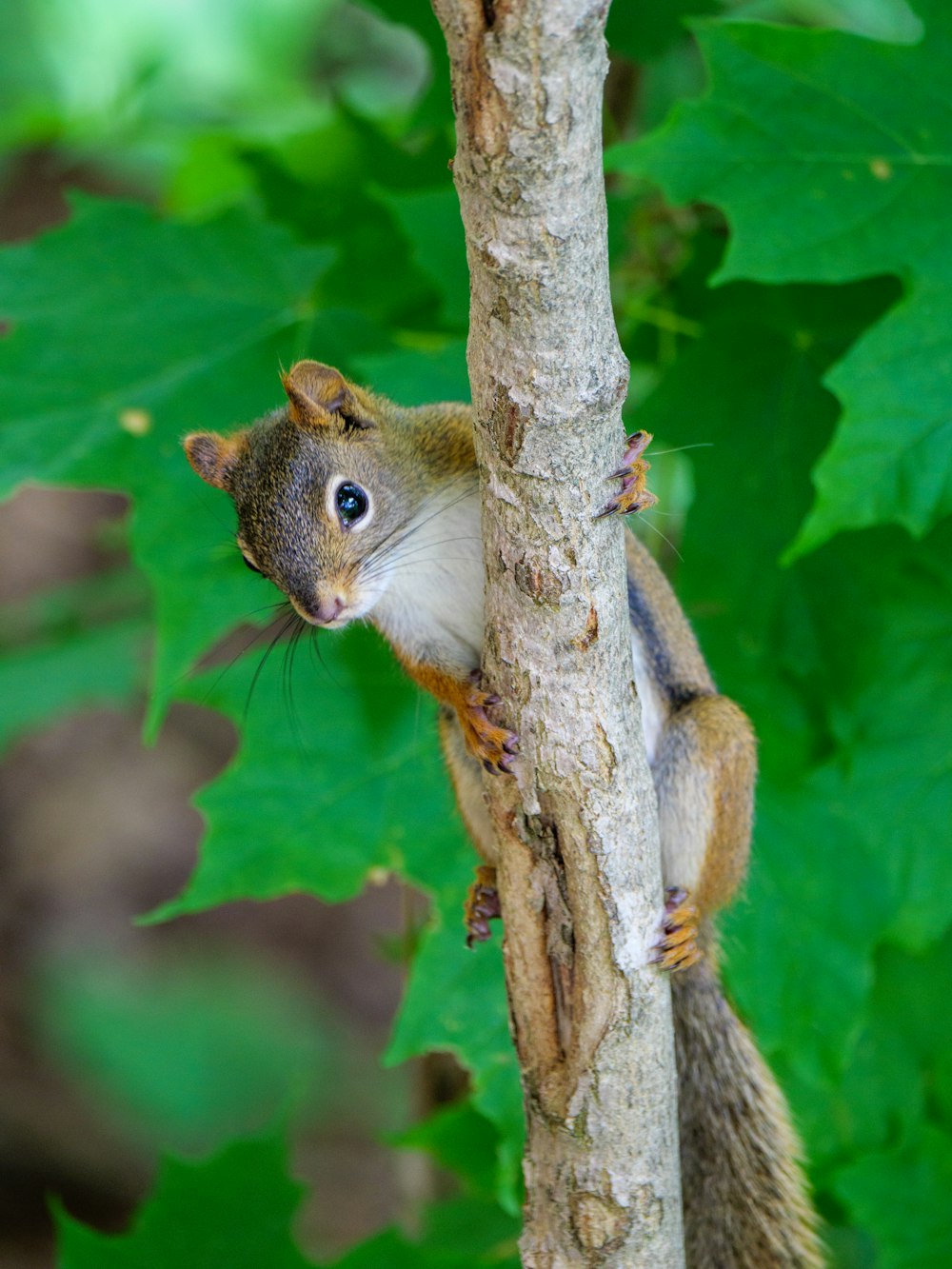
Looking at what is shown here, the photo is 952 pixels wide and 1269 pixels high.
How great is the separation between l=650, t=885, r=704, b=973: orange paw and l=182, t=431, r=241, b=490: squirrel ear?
689 mm

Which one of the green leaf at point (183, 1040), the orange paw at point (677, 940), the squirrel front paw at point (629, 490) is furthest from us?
the green leaf at point (183, 1040)

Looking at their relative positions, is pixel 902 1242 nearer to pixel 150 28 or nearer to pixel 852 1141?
pixel 852 1141

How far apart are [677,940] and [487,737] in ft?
0.94

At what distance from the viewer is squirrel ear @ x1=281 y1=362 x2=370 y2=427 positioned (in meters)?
1.40

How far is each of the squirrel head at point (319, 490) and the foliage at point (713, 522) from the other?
21 centimetres

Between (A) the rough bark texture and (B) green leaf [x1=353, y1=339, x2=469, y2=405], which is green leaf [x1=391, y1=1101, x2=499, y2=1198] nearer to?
(A) the rough bark texture

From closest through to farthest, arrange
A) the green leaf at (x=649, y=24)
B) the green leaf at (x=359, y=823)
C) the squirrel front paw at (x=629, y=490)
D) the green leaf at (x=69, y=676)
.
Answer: the squirrel front paw at (x=629, y=490)
the green leaf at (x=359, y=823)
the green leaf at (x=649, y=24)
the green leaf at (x=69, y=676)

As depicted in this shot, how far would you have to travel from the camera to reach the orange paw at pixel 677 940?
1.22 metres

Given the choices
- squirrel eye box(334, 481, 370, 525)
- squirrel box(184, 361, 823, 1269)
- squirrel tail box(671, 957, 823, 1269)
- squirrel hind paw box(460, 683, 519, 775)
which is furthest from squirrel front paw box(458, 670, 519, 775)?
squirrel tail box(671, 957, 823, 1269)

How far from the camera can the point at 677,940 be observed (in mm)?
1243

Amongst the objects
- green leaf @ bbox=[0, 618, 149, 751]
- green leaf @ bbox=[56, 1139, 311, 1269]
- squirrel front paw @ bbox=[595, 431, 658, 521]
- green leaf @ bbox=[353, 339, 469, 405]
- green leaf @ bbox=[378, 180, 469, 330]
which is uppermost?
green leaf @ bbox=[378, 180, 469, 330]

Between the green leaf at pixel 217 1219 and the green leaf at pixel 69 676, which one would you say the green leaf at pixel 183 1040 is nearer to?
the green leaf at pixel 69 676

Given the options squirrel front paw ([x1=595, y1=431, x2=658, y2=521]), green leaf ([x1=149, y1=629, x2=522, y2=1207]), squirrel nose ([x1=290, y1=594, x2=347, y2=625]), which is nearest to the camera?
squirrel front paw ([x1=595, y1=431, x2=658, y2=521])

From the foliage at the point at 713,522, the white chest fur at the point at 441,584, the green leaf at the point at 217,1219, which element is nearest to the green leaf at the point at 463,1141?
the foliage at the point at 713,522
